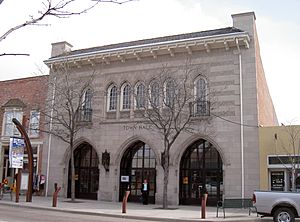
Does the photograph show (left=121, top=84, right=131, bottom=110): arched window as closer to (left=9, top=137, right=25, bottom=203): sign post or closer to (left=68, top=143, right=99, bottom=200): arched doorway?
(left=68, top=143, right=99, bottom=200): arched doorway

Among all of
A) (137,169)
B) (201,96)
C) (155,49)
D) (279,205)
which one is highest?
(155,49)

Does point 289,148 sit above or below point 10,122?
below

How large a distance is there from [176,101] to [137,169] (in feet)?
17.8

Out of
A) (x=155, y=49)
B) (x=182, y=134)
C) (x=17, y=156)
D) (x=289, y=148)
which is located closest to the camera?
(x=289, y=148)

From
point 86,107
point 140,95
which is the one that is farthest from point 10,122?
point 140,95

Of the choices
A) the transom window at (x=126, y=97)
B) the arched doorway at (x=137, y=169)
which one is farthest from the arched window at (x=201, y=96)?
the transom window at (x=126, y=97)

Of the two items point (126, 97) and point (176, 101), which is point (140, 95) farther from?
point (176, 101)

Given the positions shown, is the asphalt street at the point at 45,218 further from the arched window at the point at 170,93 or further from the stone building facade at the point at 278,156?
the stone building facade at the point at 278,156

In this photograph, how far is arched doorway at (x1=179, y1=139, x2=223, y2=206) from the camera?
75.4 ft

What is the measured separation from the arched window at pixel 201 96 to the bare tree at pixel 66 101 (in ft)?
24.2

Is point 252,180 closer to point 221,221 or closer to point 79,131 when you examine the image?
point 221,221

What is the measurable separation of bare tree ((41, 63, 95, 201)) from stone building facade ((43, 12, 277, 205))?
385 mm

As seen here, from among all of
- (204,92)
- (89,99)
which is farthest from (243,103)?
(89,99)

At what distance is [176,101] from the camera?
76.0 ft
